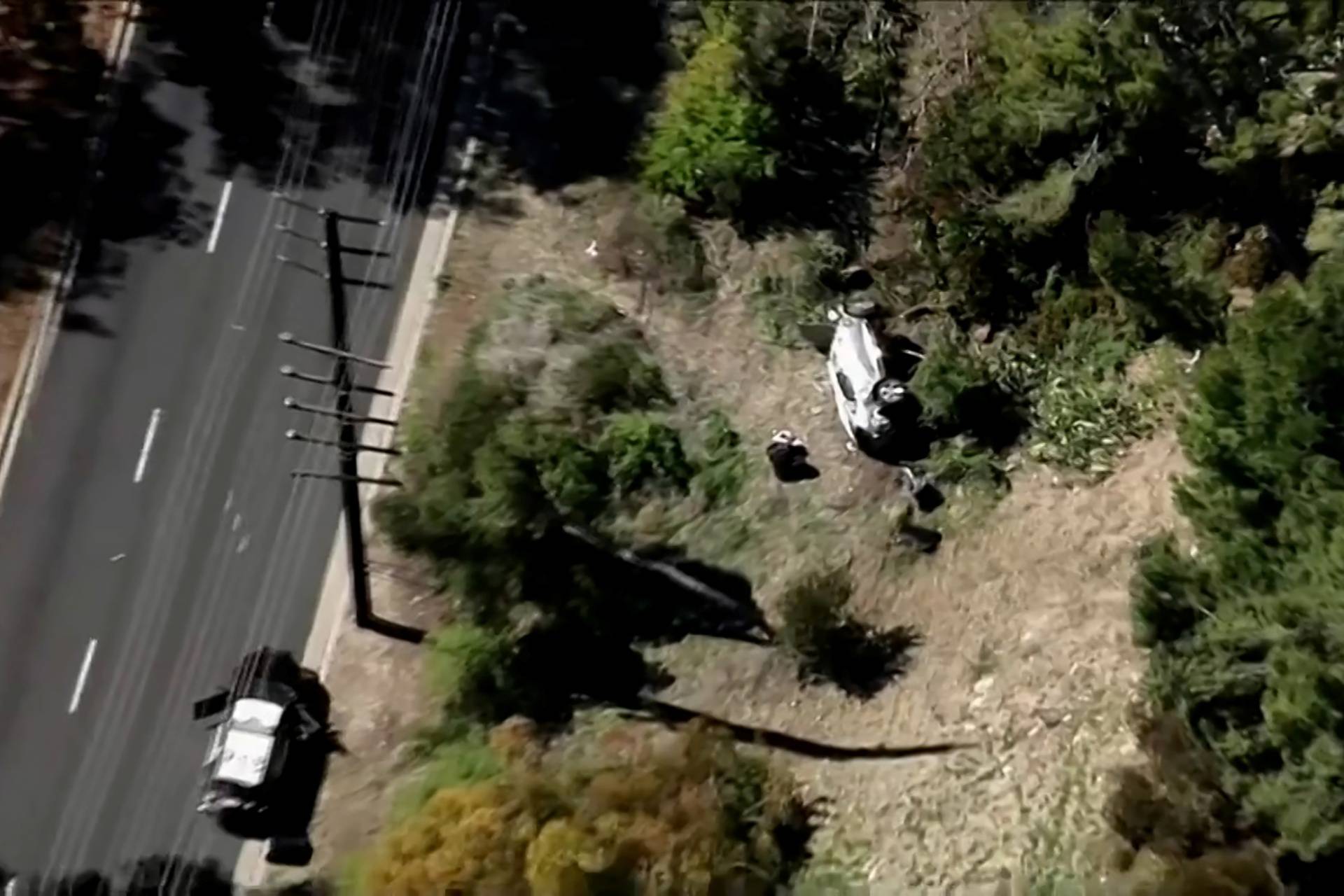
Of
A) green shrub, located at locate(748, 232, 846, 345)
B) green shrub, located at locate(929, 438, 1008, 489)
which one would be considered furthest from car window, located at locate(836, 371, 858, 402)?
green shrub, located at locate(929, 438, 1008, 489)

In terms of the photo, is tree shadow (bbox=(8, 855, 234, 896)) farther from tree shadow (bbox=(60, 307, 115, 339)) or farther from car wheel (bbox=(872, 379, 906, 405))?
car wheel (bbox=(872, 379, 906, 405))

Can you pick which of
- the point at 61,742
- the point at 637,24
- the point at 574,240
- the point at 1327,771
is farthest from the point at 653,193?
the point at 1327,771

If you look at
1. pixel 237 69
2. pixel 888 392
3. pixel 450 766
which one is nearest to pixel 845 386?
pixel 888 392

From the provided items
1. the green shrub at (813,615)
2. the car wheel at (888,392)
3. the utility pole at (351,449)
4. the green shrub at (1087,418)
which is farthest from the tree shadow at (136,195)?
the green shrub at (1087,418)

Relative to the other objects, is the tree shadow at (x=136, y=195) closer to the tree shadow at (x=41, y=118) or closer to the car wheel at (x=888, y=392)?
the tree shadow at (x=41, y=118)

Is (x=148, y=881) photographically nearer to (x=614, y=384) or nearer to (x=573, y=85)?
(x=614, y=384)
